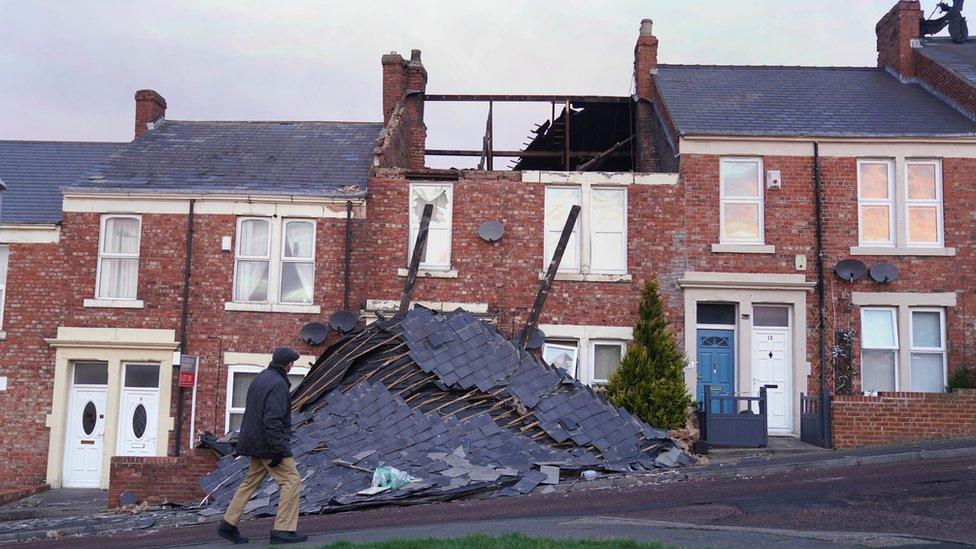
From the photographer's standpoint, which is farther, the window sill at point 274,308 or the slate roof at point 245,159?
the slate roof at point 245,159

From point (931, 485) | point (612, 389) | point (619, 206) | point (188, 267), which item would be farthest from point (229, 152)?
point (931, 485)

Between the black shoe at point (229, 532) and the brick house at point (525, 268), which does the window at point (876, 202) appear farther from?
the black shoe at point (229, 532)

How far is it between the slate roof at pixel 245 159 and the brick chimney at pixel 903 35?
40.0 ft

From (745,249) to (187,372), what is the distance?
11.0m

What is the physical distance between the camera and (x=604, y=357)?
770 inches

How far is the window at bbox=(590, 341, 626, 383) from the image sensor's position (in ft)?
63.8

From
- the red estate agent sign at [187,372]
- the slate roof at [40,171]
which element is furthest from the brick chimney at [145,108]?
the red estate agent sign at [187,372]

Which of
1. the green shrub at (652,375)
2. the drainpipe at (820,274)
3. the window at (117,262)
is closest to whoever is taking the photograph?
the green shrub at (652,375)

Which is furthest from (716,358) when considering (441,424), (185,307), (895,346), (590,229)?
(185,307)

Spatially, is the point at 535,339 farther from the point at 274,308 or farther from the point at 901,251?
the point at 901,251

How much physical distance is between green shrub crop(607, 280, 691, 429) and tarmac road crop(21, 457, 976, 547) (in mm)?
3753

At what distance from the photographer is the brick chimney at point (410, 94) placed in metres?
24.0

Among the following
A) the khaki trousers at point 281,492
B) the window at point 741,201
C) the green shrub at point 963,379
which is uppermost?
the window at point 741,201

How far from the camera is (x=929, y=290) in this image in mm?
19141
